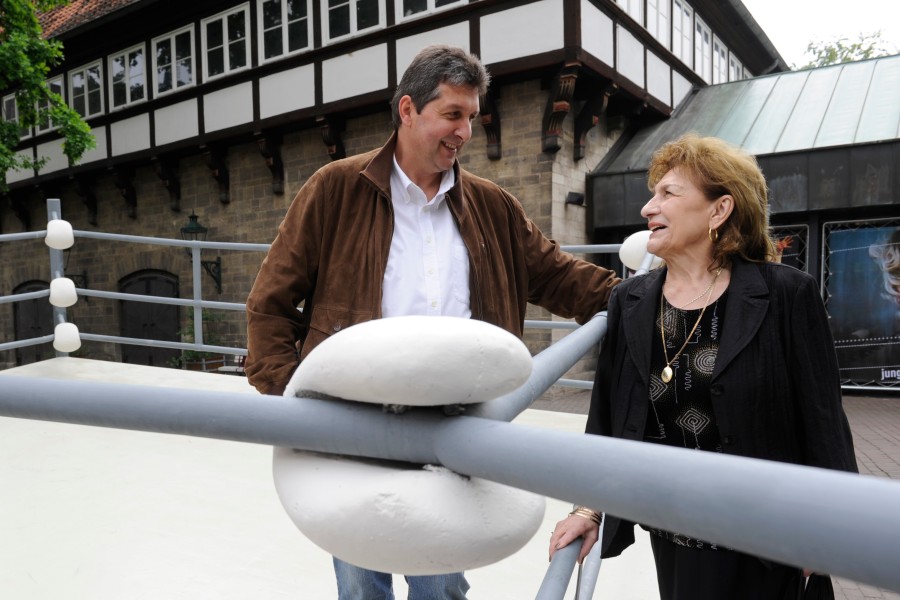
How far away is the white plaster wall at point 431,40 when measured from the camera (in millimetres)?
8438

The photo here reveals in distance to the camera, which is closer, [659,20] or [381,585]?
[381,585]

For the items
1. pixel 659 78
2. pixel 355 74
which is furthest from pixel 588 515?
pixel 659 78

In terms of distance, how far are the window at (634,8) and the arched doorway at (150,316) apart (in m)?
9.09

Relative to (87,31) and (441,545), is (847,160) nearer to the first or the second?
(441,545)

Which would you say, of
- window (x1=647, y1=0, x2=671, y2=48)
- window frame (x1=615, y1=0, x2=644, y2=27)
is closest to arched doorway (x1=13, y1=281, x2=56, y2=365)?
window frame (x1=615, y1=0, x2=644, y2=27)

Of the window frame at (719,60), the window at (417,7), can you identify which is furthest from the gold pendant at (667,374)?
the window frame at (719,60)

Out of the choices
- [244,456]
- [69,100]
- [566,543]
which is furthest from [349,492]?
[69,100]

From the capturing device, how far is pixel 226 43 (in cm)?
1067

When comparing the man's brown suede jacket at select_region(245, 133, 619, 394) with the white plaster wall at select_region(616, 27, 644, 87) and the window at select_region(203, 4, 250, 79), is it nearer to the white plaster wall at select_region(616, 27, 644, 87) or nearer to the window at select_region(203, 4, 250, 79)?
the white plaster wall at select_region(616, 27, 644, 87)

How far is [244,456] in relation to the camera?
326 centimetres

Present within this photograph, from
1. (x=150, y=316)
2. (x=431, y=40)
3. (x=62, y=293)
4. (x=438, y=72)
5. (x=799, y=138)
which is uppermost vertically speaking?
(x=431, y=40)

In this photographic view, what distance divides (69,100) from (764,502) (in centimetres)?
1560

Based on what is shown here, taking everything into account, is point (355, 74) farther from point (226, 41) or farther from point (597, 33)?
point (597, 33)

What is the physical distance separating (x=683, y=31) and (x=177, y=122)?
348 inches
